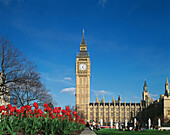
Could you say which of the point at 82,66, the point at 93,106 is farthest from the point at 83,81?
the point at 93,106

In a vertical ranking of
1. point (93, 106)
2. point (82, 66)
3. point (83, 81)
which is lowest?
point (93, 106)

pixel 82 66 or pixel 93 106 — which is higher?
pixel 82 66

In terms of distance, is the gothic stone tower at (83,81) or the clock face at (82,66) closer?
the gothic stone tower at (83,81)

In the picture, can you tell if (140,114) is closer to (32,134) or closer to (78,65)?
(78,65)

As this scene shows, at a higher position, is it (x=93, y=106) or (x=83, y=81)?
(x=83, y=81)

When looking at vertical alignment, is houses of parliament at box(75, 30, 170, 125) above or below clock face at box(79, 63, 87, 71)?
below

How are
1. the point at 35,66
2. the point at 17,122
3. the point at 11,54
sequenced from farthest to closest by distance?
the point at 35,66, the point at 11,54, the point at 17,122

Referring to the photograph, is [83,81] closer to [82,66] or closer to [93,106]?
[82,66]

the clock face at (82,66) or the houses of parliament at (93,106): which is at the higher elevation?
the clock face at (82,66)

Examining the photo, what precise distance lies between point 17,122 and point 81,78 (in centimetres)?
12105

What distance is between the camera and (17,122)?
9.50 m

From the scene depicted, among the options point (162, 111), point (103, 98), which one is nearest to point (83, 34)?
point (103, 98)

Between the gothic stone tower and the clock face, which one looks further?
the clock face

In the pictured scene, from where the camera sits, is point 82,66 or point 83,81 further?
point 83,81
